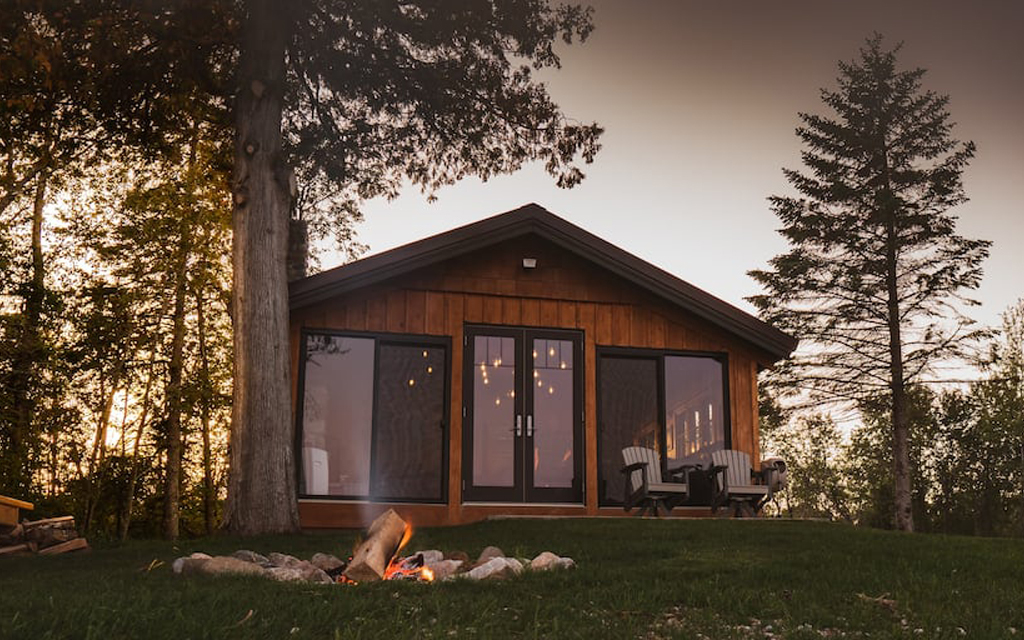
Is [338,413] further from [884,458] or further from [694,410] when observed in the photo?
[884,458]

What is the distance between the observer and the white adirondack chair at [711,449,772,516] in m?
9.73

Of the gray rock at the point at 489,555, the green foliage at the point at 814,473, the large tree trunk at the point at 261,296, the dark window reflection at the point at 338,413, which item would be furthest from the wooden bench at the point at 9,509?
the green foliage at the point at 814,473

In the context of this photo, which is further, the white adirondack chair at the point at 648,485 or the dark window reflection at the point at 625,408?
the dark window reflection at the point at 625,408

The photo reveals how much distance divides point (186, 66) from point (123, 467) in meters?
7.31

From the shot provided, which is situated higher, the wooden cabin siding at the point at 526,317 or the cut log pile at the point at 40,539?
the wooden cabin siding at the point at 526,317

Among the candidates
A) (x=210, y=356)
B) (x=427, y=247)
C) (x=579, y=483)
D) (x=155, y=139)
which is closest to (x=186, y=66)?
(x=155, y=139)

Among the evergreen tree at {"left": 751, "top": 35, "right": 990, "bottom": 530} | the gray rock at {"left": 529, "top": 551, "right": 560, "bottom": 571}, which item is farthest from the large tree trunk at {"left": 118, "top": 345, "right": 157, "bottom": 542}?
the evergreen tree at {"left": 751, "top": 35, "right": 990, "bottom": 530}

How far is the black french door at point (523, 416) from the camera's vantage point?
9.87 metres

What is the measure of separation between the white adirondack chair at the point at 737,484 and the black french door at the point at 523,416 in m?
1.51

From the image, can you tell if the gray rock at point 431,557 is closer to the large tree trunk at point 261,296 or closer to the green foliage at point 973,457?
the large tree trunk at point 261,296

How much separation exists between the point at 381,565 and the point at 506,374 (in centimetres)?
551

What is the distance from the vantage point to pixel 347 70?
9383 millimetres

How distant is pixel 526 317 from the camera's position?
10250mm

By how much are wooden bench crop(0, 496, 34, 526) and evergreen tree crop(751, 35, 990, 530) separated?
15152 millimetres
